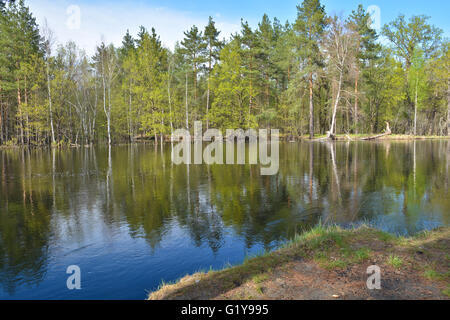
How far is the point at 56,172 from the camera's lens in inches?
697

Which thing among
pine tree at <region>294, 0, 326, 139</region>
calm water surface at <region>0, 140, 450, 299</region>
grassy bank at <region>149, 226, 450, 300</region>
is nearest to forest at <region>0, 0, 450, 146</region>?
pine tree at <region>294, 0, 326, 139</region>

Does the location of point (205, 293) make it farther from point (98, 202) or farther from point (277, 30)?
point (277, 30)

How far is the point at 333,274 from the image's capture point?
4.32 m

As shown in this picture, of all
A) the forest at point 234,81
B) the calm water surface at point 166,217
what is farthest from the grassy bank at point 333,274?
the forest at point 234,81

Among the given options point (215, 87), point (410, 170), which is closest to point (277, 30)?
point (215, 87)

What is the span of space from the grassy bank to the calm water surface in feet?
3.51

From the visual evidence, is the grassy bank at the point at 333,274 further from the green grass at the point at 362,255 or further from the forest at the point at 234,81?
the forest at the point at 234,81

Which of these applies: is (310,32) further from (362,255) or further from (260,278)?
(260,278)

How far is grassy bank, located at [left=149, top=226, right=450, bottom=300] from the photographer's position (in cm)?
381

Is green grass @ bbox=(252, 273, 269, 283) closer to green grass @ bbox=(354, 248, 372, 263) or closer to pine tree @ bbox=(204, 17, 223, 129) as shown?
green grass @ bbox=(354, 248, 372, 263)

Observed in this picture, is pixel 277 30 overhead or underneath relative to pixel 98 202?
overhead

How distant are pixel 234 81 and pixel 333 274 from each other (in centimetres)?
4526

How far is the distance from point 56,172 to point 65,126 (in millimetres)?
32440

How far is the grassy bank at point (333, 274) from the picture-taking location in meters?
3.81
